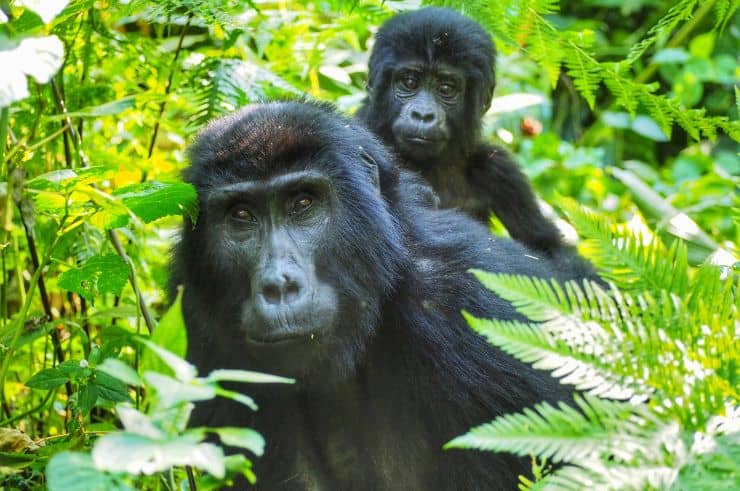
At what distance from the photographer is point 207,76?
5152 millimetres

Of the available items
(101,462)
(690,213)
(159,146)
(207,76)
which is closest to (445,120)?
(207,76)

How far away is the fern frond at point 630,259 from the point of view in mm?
2377

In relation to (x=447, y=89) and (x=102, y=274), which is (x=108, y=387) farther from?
(x=447, y=89)

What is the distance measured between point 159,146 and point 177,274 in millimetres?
4349

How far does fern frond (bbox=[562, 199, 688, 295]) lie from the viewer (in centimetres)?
238

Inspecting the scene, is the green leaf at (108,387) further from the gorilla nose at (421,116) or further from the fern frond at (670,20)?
the gorilla nose at (421,116)

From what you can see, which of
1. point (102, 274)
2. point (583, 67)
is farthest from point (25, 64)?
point (583, 67)

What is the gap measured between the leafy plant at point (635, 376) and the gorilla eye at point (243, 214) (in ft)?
5.29

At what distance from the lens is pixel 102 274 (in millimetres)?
3602

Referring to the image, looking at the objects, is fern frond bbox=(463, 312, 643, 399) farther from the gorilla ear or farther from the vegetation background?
the gorilla ear

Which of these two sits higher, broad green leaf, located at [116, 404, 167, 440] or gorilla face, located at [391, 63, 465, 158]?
broad green leaf, located at [116, 404, 167, 440]

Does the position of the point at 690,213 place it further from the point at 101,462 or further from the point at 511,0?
the point at 101,462

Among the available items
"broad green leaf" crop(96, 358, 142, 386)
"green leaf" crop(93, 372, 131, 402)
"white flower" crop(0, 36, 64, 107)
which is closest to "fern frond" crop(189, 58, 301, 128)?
"green leaf" crop(93, 372, 131, 402)

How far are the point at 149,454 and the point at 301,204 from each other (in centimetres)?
204
